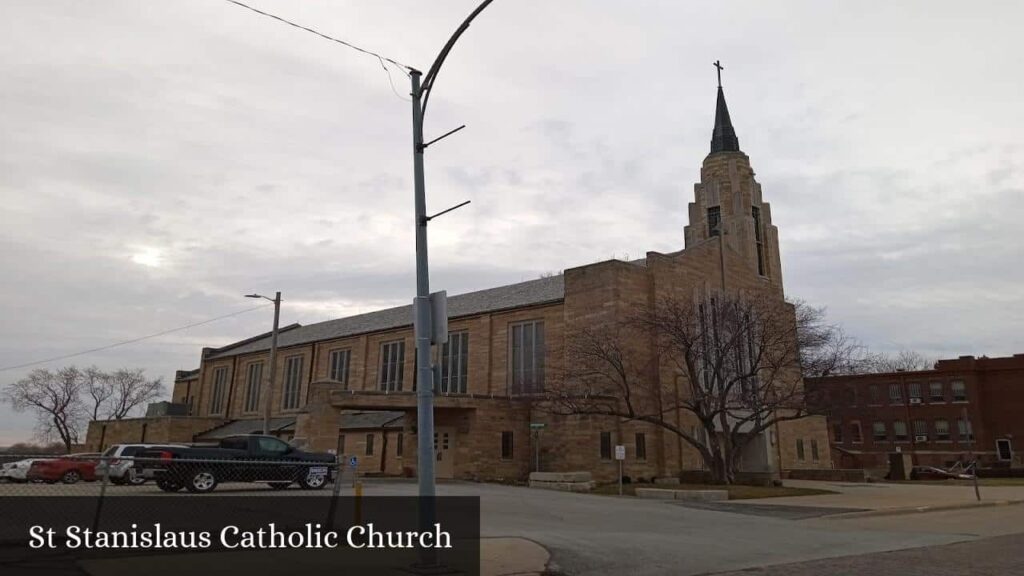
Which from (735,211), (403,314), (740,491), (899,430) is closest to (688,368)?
(740,491)

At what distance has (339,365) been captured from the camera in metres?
56.4

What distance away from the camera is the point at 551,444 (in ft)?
118

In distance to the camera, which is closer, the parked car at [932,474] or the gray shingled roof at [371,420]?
the gray shingled roof at [371,420]

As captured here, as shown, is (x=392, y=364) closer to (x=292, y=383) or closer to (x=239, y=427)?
(x=292, y=383)

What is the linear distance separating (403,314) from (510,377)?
1612 cm

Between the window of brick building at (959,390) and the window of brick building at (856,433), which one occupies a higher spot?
the window of brick building at (959,390)

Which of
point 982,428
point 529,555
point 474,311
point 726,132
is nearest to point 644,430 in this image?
point 474,311

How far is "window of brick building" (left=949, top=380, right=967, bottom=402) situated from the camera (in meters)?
69.3

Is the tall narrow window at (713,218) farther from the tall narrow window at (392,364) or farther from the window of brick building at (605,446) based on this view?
the window of brick building at (605,446)

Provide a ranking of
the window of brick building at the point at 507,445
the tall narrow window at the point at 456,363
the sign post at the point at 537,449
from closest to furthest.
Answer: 1. the sign post at the point at 537,449
2. the window of brick building at the point at 507,445
3. the tall narrow window at the point at 456,363

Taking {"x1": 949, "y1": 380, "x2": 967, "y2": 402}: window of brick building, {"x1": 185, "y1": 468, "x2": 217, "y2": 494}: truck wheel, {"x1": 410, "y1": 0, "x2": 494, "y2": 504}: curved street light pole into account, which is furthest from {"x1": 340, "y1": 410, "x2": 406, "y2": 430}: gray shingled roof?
{"x1": 949, "y1": 380, "x2": 967, "y2": 402}: window of brick building

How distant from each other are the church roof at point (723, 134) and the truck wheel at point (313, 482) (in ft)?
147

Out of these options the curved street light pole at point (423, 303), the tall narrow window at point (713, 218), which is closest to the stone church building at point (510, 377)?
the tall narrow window at point (713, 218)

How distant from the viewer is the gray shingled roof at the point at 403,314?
4425 centimetres
